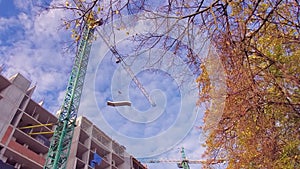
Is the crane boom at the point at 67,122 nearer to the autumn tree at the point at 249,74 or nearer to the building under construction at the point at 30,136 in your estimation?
the building under construction at the point at 30,136

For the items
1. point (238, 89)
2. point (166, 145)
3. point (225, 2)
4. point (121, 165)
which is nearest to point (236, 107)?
point (238, 89)

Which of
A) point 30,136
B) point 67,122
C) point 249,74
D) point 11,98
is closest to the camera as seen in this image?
point 249,74

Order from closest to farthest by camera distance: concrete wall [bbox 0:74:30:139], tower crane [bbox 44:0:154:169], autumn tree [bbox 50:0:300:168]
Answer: autumn tree [bbox 50:0:300:168] → concrete wall [bbox 0:74:30:139] → tower crane [bbox 44:0:154:169]

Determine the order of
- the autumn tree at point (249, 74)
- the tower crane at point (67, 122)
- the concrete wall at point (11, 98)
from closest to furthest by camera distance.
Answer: the autumn tree at point (249, 74) < the concrete wall at point (11, 98) < the tower crane at point (67, 122)

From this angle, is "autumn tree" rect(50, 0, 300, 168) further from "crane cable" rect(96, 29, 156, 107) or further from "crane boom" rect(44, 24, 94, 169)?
"crane boom" rect(44, 24, 94, 169)

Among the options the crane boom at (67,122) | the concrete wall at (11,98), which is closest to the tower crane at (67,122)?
the crane boom at (67,122)

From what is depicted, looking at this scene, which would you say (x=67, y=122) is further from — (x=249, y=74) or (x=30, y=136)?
(x=249, y=74)

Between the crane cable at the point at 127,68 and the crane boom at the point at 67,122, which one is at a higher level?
the crane boom at the point at 67,122

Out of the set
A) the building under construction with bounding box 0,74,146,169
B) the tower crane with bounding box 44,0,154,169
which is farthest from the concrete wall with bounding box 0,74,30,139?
the tower crane with bounding box 44,0,154,169

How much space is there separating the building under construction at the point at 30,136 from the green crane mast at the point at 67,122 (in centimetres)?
60

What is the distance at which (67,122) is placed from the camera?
21.2m

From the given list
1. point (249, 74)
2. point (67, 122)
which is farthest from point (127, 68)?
point (67, 122)

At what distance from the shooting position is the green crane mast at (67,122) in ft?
61.2

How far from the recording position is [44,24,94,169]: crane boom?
18656 mm
